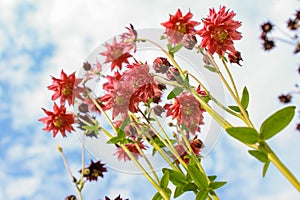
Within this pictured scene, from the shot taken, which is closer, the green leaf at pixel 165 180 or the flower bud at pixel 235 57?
the green leaf at pixel 165 180

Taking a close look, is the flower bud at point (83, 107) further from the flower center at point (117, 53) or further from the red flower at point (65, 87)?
the flower center at point (117, 53)

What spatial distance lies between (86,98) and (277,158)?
0.63 m

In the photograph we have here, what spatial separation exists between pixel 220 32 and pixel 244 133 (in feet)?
1.64

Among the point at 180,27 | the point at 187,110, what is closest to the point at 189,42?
the point at 180,27

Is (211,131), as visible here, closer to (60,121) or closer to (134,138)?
(134,138)

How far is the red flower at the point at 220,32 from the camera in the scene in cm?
128

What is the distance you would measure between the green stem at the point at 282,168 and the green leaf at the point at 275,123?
29mm

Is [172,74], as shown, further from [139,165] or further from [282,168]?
[282,168]

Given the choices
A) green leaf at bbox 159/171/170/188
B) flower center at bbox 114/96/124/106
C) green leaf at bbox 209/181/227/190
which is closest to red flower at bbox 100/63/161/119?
flower center at bbox 114/96/124/106

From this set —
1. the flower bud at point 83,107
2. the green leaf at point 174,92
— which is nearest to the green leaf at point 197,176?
the green leaf at point 174,92

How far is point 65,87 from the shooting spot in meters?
1.25

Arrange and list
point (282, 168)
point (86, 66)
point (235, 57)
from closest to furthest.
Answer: point (282, 168) < point (86, 66) < point (235, 57)

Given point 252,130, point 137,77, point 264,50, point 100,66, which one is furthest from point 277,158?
point 264,50

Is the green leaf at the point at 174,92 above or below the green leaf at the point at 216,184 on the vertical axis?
above
